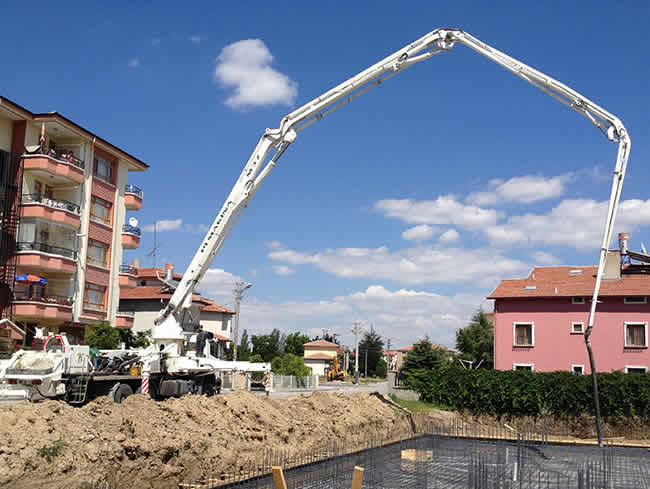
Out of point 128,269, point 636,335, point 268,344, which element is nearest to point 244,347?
point 268,344

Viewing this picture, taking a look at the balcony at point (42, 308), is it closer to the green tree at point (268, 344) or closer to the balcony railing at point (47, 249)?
the balcony railing at point (47, 249)

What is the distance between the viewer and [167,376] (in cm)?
1950

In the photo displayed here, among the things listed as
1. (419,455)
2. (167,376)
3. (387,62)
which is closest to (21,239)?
(167,376)

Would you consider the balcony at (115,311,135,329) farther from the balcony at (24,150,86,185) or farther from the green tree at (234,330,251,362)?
the green tree at (234,330,251,362)

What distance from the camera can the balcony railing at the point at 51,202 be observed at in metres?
31.4

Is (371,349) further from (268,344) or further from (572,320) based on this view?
(572,320)

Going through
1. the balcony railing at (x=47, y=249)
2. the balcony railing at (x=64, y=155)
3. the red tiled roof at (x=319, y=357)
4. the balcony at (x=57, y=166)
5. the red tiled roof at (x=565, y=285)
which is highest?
the balcony railing at (x=64, y=155)

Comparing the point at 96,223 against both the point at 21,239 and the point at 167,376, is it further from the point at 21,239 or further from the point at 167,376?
the point at 167,376

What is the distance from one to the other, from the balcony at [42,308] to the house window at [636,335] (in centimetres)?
2843

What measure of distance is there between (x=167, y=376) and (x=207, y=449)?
5.88m

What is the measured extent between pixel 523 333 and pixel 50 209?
25808 mm

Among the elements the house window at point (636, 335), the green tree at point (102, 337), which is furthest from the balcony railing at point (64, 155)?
the house window at point (636, 335)

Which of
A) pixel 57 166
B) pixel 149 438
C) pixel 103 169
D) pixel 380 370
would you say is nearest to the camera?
pixel 149 438

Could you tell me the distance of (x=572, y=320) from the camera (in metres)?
34.4
